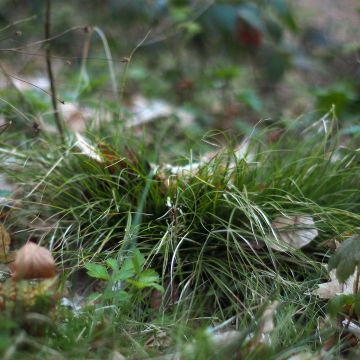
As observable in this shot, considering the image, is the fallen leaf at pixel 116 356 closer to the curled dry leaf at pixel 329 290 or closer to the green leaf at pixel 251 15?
the curled dry leaf at pixel 329 290

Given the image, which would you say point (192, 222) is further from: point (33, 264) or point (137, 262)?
point (33, 264)

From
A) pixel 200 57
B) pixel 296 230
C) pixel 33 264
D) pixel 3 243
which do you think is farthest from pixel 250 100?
pixel 33 264

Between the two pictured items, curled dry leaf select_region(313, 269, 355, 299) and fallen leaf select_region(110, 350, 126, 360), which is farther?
curled dry leaf select_region(313, 269, 355, 299)

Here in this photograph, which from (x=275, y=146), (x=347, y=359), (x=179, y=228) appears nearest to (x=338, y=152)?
(x=275, y=146)

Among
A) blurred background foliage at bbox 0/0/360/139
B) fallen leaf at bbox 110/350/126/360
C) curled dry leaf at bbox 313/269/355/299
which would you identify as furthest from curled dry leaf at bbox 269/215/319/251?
blurred background foliage at bbox 0/0/360/139

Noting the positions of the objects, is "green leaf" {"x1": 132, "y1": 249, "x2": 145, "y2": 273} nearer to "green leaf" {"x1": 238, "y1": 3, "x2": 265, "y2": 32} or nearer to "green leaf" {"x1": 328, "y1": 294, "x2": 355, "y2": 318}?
"green leaf" {"x1": 328, "y1": 294, "x2": 355, "y2": 318}

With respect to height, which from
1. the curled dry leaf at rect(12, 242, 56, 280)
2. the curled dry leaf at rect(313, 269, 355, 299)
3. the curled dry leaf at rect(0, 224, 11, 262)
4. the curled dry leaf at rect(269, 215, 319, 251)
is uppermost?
the curled dry leaf at rect(12, 242, 56, 280)
